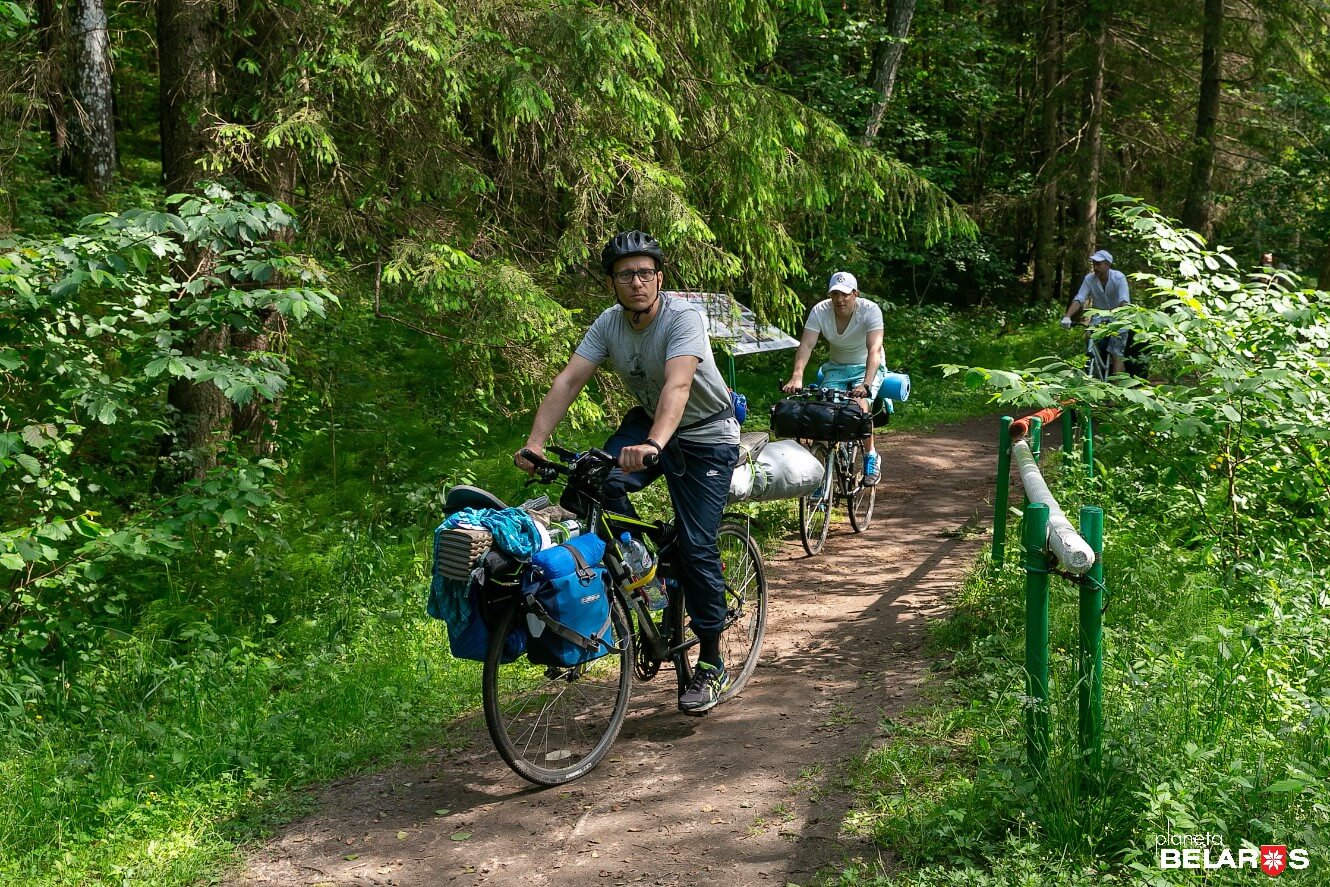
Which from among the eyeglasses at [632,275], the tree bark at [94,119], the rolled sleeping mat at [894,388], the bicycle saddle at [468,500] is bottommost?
the bicycle saddle at [468,500]

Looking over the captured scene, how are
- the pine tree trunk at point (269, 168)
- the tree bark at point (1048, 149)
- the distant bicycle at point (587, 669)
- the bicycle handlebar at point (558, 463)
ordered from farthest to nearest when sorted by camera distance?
the tree bark at point (1048, 149), the pine tree trunk at point (269, 168), the bicycle handlebar at point (558, 463), the distant bicycle at point (587, 669)

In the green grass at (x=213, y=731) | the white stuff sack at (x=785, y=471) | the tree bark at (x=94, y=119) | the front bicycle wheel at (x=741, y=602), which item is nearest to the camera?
the green grass at (x=213, y=731)

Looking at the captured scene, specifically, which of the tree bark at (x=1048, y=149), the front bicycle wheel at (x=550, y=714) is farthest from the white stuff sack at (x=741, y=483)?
the tree bark at (x=1048, y=149)

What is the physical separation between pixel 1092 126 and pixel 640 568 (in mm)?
19682

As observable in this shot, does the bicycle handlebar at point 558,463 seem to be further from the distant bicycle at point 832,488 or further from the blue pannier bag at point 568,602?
the distant bicycle at point 832,488

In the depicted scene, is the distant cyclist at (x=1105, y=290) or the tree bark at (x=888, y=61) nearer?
the distant cyclist at (x=1105, y=290)

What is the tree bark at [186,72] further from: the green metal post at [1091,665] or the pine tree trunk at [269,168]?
the green metal post at [1091,665]

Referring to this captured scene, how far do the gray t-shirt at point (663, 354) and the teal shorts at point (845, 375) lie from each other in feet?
13.9

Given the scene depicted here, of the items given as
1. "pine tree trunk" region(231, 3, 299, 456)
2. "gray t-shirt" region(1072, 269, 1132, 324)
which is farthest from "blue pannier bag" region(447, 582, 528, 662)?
"gray t-shirt" region(1072, 269, 1132, 324)

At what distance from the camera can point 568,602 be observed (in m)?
4.62

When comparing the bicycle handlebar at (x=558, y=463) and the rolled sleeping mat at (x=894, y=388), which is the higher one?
the rolled sleeping mat at (x=894, y=388)

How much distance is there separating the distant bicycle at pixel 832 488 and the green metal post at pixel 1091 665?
4934mm

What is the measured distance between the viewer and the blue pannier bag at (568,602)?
4.54 metres

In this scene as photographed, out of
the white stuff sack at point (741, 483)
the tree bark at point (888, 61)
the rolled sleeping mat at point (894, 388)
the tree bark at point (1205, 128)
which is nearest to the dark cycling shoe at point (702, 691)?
the white stuff sack at point (741, 483)
